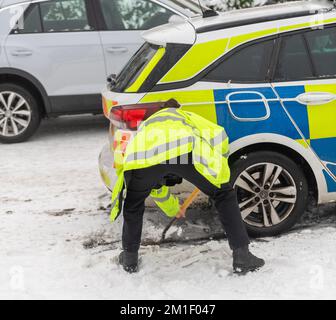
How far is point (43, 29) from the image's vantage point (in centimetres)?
762

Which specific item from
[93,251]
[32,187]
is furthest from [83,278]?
[32,187]

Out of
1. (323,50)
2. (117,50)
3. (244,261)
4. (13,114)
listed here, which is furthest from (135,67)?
(13,114)

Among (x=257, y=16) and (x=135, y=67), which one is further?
(x=135, y=67)

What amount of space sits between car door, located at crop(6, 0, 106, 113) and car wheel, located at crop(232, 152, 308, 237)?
3.76 meters

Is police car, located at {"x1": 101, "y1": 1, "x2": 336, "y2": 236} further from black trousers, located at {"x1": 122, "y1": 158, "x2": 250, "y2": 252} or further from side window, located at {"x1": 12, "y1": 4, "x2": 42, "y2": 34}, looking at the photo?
side window, located at {"x1": 12, "y1": 4, "x2": 42, "y2": 34}

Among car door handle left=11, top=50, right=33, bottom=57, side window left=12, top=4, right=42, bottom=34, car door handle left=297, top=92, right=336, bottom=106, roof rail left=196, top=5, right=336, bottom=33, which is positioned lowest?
car door handle left=297, top=92, right=336, bottom=106

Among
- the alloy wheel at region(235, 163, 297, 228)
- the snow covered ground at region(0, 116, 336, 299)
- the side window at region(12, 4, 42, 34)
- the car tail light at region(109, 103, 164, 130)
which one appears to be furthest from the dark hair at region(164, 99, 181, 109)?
the side window at region(12, 4, 42, 34)

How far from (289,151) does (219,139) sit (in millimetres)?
754

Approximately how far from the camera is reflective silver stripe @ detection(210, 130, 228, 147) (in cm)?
379

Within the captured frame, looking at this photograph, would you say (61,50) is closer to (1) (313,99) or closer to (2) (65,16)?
(2) (65,16)

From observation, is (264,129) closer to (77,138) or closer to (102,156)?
(102,156)

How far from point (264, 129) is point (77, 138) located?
13.8ft

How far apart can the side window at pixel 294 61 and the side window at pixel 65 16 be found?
3851 millimetres

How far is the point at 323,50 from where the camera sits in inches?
173
